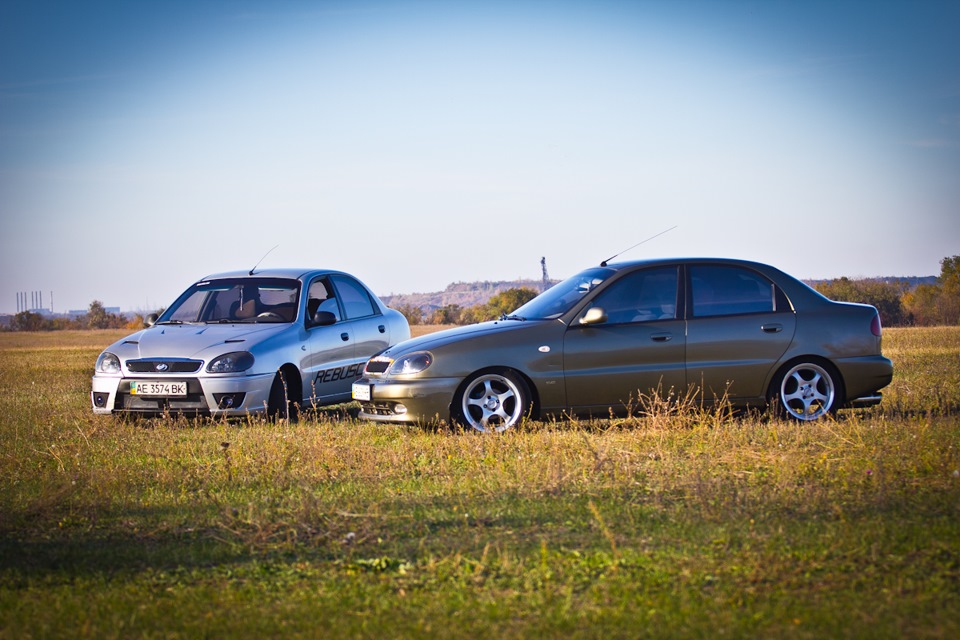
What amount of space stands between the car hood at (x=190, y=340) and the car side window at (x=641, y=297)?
3.72 meters

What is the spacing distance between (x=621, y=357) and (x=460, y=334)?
59.8 inches

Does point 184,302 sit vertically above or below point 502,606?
above

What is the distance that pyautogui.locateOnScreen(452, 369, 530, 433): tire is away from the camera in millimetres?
9000

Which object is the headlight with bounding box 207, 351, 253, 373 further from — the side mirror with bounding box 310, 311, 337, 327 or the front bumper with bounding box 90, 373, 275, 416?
the side mirror with bounding box 310, 311, 337, 327

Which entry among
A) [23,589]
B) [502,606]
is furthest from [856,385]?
[23,589]

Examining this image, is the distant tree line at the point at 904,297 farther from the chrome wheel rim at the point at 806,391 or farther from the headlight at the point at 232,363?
the chrome wheel rim at the point at 806,391

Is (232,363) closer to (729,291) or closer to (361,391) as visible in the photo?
(361,391)

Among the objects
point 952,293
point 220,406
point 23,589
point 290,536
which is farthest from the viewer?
point 952,293

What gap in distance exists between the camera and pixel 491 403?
9.06 m

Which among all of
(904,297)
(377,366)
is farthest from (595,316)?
(904,297)

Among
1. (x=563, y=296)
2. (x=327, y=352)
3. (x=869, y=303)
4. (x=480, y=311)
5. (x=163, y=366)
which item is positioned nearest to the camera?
(x=563, y=296)

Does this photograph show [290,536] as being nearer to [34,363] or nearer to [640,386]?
[640,386]

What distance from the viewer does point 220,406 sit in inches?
396

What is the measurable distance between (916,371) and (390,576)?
11982 mm
